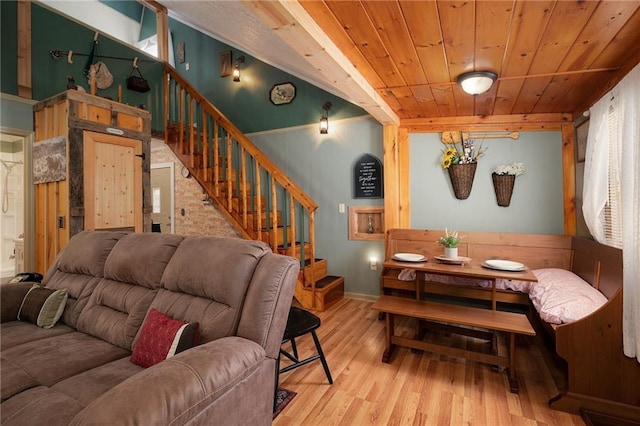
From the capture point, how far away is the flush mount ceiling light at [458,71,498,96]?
235 centimetres

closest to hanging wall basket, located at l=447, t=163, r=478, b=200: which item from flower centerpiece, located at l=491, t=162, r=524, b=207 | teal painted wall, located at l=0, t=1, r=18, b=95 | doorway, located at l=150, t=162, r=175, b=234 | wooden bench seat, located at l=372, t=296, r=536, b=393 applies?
flower centerpiece, located at l=491, t=162, r=524, b=207

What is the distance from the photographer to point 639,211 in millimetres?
1758

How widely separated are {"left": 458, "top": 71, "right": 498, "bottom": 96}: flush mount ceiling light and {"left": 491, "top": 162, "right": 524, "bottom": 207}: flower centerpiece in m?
1.31

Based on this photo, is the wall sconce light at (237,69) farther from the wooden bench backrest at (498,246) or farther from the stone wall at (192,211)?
the wooden bench backrest at (498,246)

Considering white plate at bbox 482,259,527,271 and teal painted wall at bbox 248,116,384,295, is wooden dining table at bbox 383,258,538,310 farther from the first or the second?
teal painted wall at bbox 248,116,384,295

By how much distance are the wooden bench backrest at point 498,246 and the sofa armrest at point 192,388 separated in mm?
2595

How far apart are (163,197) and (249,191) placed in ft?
7.18

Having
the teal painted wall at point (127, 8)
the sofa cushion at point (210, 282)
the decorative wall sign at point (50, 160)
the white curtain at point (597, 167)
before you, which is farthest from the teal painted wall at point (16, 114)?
the white curtain at point (597, 167)

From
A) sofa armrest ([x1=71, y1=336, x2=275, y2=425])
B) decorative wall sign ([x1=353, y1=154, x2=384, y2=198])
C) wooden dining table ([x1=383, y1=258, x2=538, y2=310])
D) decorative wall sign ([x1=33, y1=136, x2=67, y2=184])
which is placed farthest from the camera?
decorative wall sign ([x1=353, y1=154, x2=384, y2=198])

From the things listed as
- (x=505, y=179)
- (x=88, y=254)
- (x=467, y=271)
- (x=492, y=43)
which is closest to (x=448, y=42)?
(x=492, y=43)

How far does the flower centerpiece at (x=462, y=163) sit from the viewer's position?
11.6 ft

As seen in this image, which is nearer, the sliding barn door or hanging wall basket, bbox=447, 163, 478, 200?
the sliding barn door

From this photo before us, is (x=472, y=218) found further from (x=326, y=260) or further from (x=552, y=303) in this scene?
(x=326, y=260)

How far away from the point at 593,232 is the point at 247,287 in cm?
288
